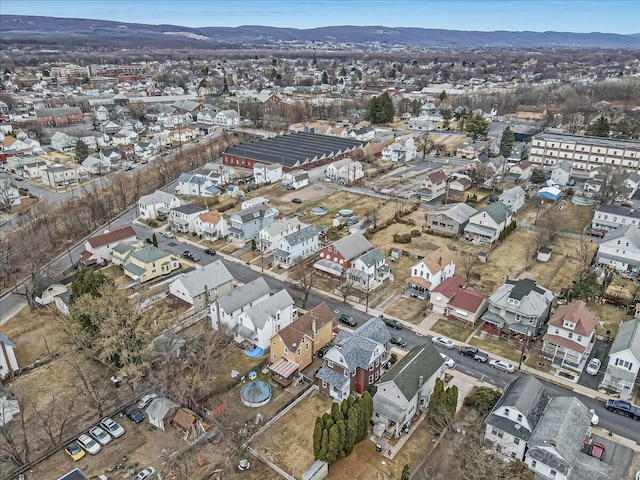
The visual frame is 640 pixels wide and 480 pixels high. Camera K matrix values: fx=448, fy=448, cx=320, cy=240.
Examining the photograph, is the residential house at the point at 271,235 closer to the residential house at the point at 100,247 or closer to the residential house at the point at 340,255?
→ the residential house at the point at 340,255

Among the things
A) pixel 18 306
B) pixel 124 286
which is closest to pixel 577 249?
pixel 124 286

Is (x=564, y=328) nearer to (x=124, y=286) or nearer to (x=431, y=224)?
(x=431, y=224)

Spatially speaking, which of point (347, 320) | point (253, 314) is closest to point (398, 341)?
point (347, 320)

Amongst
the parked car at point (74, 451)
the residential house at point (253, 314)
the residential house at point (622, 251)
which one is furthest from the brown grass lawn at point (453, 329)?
the parked car at point (74, 451)

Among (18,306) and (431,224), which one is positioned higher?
(431,224)

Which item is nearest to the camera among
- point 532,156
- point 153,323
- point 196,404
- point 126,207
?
point 196,404

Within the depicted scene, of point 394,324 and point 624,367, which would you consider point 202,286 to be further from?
point 624,367
